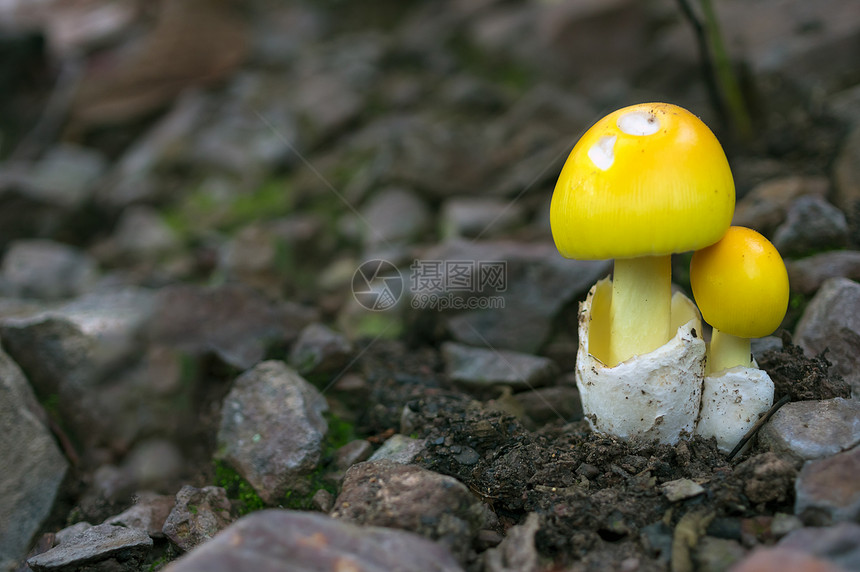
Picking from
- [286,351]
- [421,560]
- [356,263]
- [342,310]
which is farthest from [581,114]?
[421,560]

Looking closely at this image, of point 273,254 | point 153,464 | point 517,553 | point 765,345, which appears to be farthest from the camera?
point 273,254

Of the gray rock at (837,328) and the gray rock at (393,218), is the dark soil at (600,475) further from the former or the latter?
the gray rock at (393,218)

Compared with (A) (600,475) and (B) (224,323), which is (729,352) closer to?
(A) (600,475)

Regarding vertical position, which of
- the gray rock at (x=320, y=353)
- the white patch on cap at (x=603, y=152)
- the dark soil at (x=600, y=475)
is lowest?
the gray rock at (x=320, y=353)

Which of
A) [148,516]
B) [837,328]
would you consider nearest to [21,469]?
[148,516]

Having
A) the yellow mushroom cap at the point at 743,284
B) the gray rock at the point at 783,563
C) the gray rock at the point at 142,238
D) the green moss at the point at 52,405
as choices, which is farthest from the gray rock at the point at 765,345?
the gray rock at the point at 142,238

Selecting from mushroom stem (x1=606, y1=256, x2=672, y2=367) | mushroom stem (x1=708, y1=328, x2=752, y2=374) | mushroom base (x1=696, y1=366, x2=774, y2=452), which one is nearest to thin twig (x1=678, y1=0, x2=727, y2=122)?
mushroom stem (x1=606, y1=256, x2=672, y2=367)
